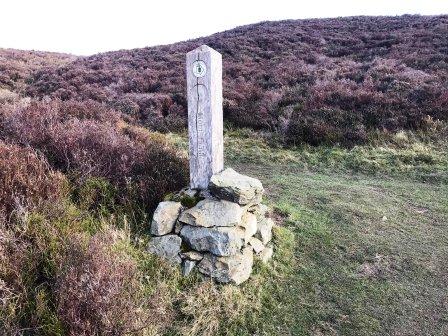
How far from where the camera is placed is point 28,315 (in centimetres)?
319

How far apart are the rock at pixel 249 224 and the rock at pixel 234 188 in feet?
0.61

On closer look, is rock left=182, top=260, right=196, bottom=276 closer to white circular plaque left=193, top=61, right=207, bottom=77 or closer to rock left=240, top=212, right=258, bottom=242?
rock left=240, top=212, right=258, bottom=242

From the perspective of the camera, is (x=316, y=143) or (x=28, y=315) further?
(x=316, y=143)

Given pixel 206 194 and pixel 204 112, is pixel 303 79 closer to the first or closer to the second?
pixel 204 112

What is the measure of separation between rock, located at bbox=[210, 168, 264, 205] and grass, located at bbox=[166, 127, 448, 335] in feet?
2.80

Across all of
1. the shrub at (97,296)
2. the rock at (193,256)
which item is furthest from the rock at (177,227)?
the shrub at (97,296)

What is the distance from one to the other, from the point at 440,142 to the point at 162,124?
26.2 ft

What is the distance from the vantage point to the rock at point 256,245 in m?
4.77

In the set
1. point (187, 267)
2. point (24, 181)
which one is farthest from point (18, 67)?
point (187, 267)

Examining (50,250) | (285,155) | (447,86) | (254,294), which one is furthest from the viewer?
(447,86)

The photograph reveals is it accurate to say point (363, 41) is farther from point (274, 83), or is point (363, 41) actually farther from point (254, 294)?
point (254, 294)

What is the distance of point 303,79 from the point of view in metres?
15.6

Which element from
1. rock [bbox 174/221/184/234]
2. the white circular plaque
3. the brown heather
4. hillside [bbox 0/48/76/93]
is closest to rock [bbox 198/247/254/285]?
rock [bbox 174/221/184/234]

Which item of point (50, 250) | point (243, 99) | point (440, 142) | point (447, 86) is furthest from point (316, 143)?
point (50, 250)
